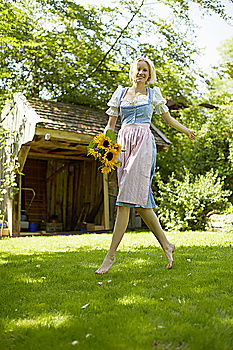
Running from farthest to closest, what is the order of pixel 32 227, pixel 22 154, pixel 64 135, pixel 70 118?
pixel 32 227 < pixel 70 118 < pixel 22 154 < pixel 64 135

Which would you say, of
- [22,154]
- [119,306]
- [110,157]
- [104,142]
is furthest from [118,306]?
[22,154]

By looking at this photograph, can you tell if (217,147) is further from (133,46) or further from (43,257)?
(43,257)

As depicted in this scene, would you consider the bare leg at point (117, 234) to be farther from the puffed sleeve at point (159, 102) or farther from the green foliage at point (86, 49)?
the green foliage at point (86, 49)

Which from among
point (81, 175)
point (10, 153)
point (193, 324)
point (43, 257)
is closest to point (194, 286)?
point (193, 324)

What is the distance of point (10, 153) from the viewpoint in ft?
30.4

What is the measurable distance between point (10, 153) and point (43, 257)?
4.99 metres

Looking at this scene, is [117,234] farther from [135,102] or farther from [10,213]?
[10,213]

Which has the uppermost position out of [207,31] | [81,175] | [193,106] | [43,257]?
[207,31]

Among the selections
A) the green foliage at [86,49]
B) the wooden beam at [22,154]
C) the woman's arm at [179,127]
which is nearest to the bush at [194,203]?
the wooden beam at [22,154]

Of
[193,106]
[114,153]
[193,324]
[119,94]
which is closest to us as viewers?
[193,324]

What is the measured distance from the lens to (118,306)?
8.01ft

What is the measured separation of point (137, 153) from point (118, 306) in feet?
4.75

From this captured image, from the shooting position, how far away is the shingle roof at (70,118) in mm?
8630

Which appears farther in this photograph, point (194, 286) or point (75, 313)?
point (194, 286)
